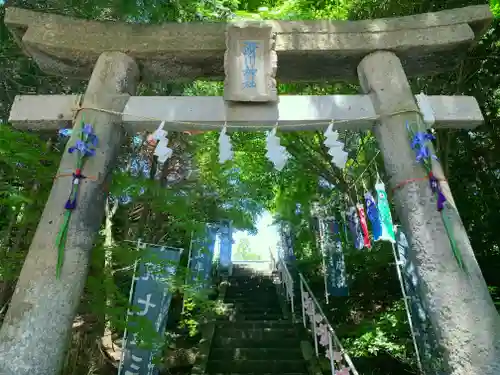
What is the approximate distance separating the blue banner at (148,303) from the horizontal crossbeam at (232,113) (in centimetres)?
207

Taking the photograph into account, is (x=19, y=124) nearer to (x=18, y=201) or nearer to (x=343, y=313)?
(x=18, y=201)

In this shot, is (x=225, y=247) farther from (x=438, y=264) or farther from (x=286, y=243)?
(x=438, y=264)

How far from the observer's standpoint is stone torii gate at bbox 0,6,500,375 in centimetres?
263

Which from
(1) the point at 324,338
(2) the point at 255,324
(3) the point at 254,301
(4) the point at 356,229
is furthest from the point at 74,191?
(3) the point at 254,301

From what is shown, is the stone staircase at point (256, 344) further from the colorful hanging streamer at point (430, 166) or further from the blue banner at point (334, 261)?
the colorful hanging streamer at point (430, 166)

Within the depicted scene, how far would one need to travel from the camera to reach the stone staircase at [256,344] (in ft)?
20.3

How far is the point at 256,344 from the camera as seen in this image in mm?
6965

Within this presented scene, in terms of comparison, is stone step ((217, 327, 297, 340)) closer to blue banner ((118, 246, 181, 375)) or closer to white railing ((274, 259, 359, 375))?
white railing ((274, 259, 359, 375))

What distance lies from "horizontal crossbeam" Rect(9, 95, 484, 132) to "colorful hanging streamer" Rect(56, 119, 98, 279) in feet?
1.14

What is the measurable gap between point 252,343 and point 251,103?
491cm

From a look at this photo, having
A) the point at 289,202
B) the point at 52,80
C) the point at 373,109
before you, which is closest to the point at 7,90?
the point at 52,80

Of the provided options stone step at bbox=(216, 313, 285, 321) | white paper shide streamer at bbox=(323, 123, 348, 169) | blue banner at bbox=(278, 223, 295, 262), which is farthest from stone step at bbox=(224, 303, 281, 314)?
white paper shide streamer at bbox=(323, 123, 348, 169)

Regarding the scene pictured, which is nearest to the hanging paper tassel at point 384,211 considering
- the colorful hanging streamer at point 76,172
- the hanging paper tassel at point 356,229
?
the hanging paper tassel at point 356,229

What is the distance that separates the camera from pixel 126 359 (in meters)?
5.23
